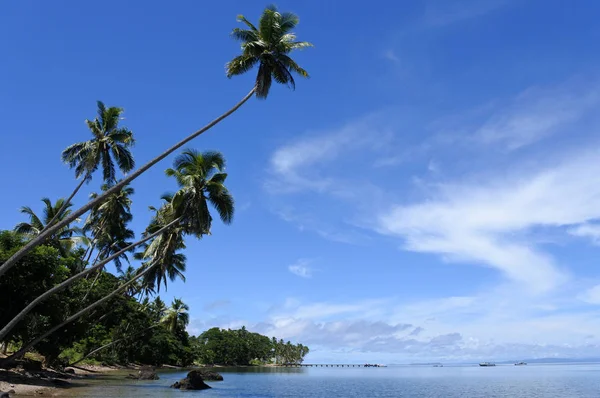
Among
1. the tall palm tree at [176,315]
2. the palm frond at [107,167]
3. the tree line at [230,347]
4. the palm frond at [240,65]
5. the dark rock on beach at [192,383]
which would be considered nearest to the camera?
the palm frond at [240,65]

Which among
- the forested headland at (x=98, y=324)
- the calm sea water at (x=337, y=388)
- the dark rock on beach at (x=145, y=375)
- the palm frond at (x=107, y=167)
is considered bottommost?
the calm sea water at (x=337, y=388)

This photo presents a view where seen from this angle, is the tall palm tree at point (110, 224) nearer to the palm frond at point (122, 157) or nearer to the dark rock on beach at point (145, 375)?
the palm frond at point (122, 157)

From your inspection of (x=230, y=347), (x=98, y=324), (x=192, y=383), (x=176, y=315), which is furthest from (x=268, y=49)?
(x=230, y=347)

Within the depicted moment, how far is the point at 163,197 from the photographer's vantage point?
40.8 meters

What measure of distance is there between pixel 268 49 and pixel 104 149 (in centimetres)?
1565

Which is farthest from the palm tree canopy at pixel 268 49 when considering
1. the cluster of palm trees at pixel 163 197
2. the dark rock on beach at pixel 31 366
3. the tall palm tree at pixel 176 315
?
the tall palm tree at pixel 176 315

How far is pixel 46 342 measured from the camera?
3875 cm

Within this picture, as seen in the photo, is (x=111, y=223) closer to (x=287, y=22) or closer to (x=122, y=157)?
(x=122, y=157)

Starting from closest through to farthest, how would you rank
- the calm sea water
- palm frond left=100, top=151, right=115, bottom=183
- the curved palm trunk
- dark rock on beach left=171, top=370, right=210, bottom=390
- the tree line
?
1. the curved palm trunk
2. palm frond left=100, top=151, right=115, bottom=183
3. the calm sea water
4. dark rock on beach left=171, top=370, right=210, bottom=390
5. the tree line

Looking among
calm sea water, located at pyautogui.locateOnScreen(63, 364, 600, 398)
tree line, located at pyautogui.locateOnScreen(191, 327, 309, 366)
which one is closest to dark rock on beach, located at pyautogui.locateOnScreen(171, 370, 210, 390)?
calm sea water, located at pyautogui.locateOnScreen(63, 364, 600, 398)

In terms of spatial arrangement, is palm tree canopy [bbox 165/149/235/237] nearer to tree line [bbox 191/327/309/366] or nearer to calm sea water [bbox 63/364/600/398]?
calm sea water [bbox 63/364/600/398]

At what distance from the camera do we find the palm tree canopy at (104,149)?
34406 mm

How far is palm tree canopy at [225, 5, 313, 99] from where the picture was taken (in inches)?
1064

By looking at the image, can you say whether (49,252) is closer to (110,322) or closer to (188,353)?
(110,322)
